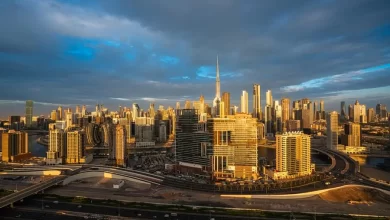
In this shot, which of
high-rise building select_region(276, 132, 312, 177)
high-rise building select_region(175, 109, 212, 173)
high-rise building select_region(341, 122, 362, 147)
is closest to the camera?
high-rise building select_region(276, 132, 312, 177)

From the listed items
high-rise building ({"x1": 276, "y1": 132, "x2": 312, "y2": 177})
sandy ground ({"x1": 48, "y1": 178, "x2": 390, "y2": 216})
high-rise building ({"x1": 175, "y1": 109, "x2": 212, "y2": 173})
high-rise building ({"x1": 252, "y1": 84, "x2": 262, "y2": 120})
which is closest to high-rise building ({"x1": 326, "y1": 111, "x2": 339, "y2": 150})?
high-rise building ({"x1": 276, "y1": 132, "x2": 312, "y2": 177})

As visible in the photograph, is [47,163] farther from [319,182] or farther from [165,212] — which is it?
[319,182]

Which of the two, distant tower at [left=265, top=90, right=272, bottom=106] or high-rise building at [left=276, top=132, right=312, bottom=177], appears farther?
distant tower at [left=265, top=90, right=272, bottom=106]

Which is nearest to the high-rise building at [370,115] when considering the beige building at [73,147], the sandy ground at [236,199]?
the sandy ground at [236,199]

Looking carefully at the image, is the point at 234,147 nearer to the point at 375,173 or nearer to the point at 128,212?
the point at 128,212

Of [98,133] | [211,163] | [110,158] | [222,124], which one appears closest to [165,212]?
[211,163]

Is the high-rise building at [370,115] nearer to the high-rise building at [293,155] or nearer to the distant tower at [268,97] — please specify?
the distant tower at [268,97]

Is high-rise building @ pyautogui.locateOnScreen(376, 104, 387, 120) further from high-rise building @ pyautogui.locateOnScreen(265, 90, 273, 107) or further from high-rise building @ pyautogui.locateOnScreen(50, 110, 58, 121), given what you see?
high-rise building @ pyautogui.locateOnScreen(50, 110, 58, 121)
